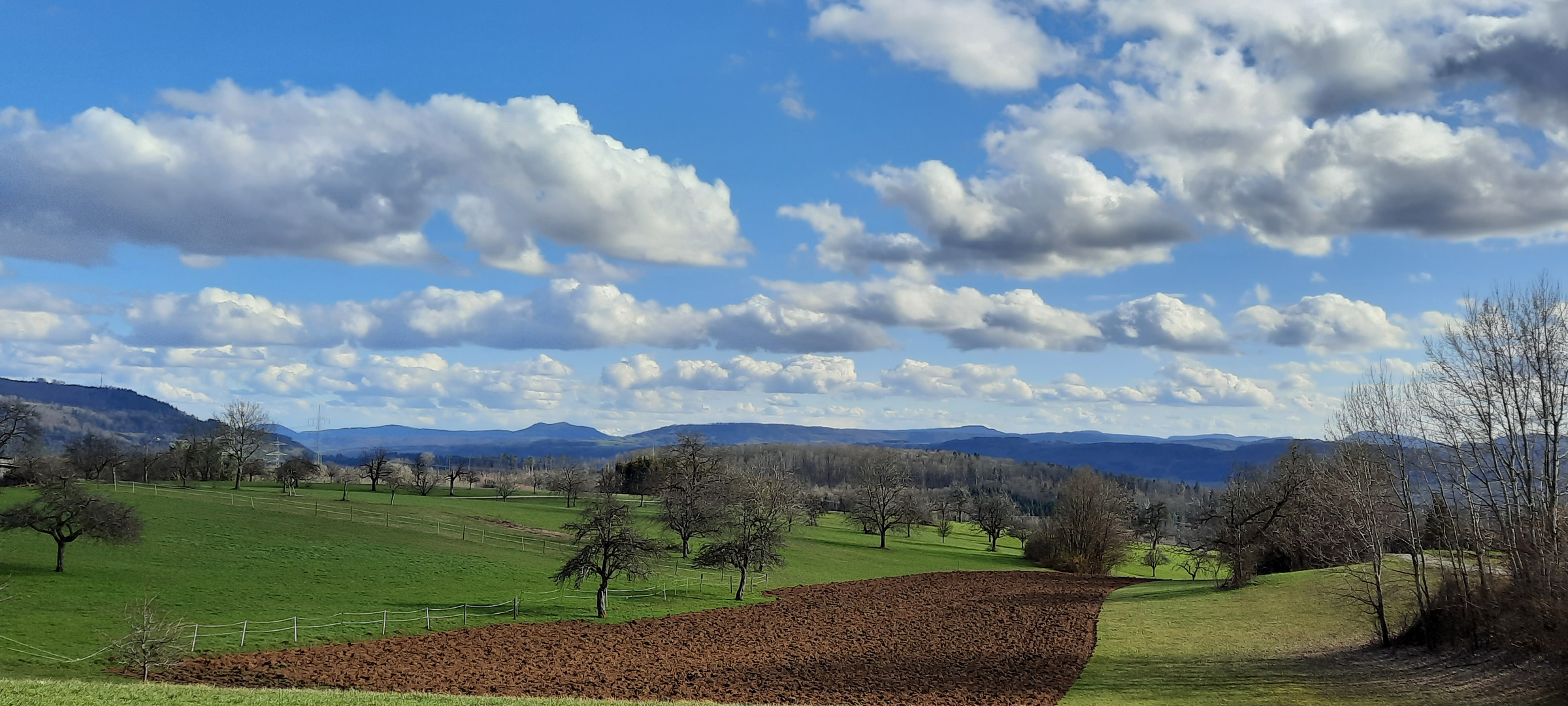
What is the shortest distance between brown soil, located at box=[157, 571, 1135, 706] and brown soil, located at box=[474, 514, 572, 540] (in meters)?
33.4

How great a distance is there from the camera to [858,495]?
117 meters

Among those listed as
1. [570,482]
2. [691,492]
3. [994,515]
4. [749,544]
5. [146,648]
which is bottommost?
[994,515]

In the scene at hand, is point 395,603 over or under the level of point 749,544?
under

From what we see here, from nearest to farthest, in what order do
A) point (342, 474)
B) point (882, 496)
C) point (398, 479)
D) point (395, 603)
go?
point (395, 603) → point (882, 496) → point (398, 479) → point (342, 474)

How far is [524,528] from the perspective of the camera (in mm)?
85062

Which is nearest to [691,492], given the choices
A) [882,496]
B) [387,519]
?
[387,519]

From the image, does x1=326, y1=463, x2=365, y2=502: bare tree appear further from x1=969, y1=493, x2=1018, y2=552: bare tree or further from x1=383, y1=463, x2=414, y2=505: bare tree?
x1=969, y1=493, x2=1018, y2=552: bare tree

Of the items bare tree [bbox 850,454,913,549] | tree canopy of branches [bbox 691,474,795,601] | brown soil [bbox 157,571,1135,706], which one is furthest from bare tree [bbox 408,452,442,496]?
brown soil [bbox 157,571,1135,706]

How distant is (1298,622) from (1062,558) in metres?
47.5

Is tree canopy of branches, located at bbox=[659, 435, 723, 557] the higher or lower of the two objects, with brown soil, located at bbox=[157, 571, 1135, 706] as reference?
higher

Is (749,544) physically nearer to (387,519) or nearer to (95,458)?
(387,519)

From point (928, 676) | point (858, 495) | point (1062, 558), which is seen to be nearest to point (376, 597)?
point (928, 676)

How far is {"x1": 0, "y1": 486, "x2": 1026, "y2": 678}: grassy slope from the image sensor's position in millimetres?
36062

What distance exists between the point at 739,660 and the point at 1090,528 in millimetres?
61068
